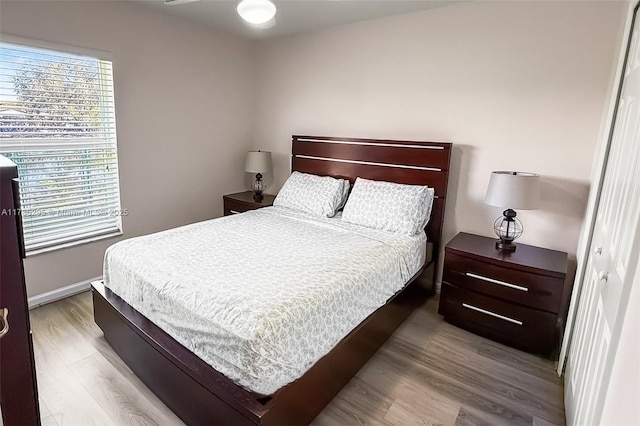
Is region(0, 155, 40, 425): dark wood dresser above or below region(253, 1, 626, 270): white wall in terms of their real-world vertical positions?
below

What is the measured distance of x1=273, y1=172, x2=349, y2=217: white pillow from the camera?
3100 millimetres

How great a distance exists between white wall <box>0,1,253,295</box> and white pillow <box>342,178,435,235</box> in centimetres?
169

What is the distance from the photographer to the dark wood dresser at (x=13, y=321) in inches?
34.5

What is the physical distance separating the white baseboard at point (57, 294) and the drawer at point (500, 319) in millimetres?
2863

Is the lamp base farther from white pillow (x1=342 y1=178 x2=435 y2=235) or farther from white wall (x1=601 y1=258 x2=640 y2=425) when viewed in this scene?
white wall (x1=601 y1=258 x2=640 y2=425)

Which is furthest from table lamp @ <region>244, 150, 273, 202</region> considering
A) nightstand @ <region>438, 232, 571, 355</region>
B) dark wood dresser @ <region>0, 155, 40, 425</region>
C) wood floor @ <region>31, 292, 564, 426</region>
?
dark wood dresser @ <region>0, 155, 40, 425</region>

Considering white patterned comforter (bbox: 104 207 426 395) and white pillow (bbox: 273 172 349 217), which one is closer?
white patterned comforter (bbox: 104 207 426 395)

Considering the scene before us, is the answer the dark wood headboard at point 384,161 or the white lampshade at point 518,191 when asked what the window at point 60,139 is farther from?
the white lampshade at point 518,191

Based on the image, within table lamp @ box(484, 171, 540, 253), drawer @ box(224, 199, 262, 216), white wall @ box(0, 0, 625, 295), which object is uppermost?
white wall @ box(0, 0, 625, 295)

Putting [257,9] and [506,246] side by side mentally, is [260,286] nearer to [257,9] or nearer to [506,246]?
[257,9]

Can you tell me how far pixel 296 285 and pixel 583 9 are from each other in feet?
8.17

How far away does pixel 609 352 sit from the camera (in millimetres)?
1151

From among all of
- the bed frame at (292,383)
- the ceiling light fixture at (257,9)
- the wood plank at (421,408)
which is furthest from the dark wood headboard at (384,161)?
the ceiling light fixture at (257,9)

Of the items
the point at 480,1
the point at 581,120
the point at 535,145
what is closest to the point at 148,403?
the point at 535,145
